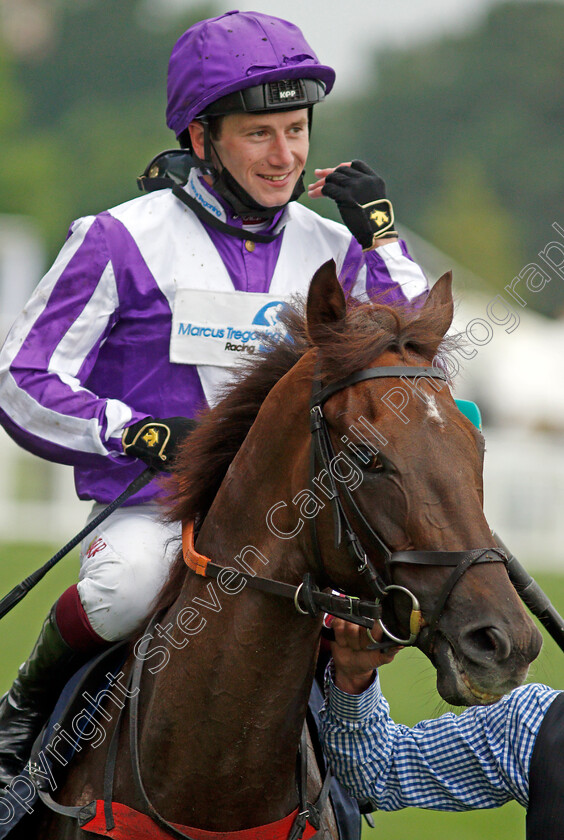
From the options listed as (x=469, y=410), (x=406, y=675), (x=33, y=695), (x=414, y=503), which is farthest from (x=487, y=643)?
(x=406, y=675)

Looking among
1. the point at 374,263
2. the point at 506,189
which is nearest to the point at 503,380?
the point at 374,263

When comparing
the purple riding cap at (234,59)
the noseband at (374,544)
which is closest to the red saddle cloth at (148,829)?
the noseband at (374,544)

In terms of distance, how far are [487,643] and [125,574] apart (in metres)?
1.07

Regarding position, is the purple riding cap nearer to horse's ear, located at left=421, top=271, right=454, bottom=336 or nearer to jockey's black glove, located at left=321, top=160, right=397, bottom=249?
jockey's black glove, located at left=321, top=160, right=397, bottom=249

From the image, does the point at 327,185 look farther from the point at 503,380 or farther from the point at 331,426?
the point at 503,380

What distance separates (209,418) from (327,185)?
3.27ft

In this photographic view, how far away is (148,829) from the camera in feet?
8.43

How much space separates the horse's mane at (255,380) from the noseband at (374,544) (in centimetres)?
8

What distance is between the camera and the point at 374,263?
11.2 ft

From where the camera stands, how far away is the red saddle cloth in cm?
254

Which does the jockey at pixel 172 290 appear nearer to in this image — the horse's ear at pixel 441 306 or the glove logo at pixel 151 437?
the glove logo at pixel 151 437

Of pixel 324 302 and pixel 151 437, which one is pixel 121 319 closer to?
pixel 151 437

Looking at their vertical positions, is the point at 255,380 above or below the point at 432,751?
above

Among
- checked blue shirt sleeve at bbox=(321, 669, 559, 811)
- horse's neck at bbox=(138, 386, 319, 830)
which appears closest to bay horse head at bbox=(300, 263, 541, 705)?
horse's neck at bbox=(138, 386, 319, 830)
